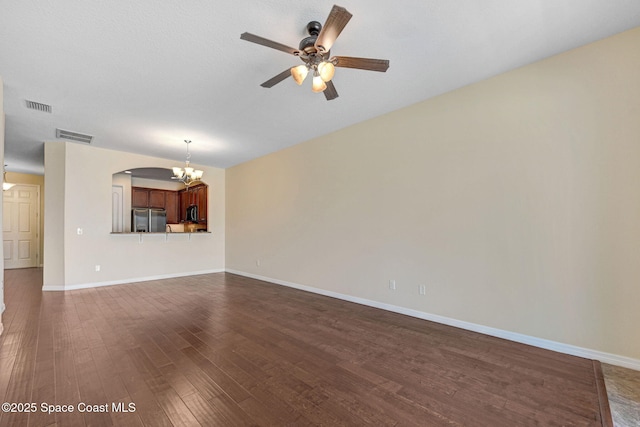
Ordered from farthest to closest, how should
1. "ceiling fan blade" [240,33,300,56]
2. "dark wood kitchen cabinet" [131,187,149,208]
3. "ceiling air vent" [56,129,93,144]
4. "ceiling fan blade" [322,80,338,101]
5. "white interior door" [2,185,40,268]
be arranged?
"white interior door" [2,185,40,268]
"dark wood kitchen cabinet" [131,187,149,208]
"ceiling air vent" [56,129,93,144]
"ceiling fan blade" [322,80,338,101]
"ceiling fan blade" [240,33,300,56]

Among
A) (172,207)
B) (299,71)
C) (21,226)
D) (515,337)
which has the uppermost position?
(299,71)

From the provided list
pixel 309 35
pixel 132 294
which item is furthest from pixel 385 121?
pixel 132 294

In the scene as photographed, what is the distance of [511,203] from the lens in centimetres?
297

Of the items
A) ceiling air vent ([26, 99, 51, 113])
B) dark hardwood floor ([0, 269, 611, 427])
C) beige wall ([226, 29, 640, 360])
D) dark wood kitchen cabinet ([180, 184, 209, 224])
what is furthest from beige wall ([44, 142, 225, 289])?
beige wall ([226, 29, 640, 360])

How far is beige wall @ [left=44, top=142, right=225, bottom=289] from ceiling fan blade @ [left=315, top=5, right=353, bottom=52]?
569 centimetres

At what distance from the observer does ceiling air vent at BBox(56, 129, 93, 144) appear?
4.69 meters

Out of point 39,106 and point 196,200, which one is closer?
point 39,106

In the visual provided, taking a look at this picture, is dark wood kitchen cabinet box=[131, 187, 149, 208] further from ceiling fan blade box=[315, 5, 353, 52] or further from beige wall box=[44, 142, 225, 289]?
ceiling fan blade box=[315, 5, 353, 52]

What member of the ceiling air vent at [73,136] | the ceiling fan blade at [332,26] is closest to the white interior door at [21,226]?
the ceiling air vent at [73,136]

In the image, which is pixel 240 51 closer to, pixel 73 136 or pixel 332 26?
pixel 332 26

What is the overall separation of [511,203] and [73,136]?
268 inches

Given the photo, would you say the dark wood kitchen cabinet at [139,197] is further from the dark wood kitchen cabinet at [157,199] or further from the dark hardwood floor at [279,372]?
the dark hardwood floor at [279,372]

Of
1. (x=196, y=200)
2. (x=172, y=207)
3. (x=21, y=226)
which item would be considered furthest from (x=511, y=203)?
(x=21, y=226)

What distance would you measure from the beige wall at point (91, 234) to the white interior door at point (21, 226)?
4.77 metres
